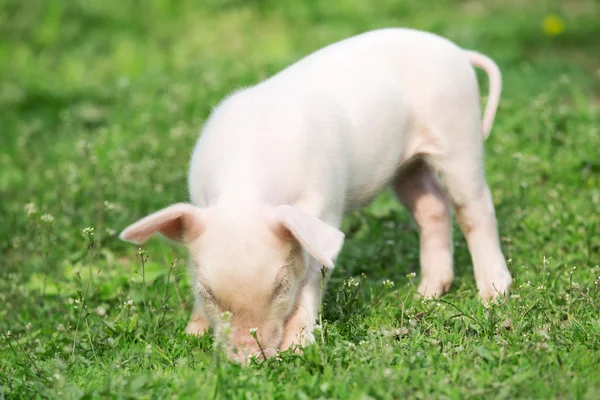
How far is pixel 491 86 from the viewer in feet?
17.4

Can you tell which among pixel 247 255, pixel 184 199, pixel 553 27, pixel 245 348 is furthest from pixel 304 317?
pixel 553 27

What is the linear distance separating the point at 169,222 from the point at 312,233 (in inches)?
25.2

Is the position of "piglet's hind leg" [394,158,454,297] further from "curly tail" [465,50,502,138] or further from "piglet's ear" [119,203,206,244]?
"piglet's ear" [119,203,206,244]

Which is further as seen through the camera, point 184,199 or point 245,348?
point 184,199

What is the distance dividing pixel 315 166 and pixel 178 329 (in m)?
1.11

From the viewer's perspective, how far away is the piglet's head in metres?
3.59

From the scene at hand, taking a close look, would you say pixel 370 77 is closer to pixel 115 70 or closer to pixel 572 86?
pixel 572 86

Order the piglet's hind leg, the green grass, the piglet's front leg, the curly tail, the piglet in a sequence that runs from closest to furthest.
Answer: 1. the green grass
2. the piglet
3. the piglet's front leg
4. the piglet's hind leg
5. the curly tail

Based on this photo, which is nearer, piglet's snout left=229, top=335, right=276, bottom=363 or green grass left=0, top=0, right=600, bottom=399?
green grass left=0, top=0, right=600, bottom=399

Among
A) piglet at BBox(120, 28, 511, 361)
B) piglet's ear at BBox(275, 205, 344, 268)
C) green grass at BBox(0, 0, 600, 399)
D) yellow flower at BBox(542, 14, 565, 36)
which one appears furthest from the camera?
yellow flower at BBox(542, 14, 565, 36)

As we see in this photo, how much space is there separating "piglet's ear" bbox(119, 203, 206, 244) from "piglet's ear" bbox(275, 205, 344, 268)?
335 millimetres

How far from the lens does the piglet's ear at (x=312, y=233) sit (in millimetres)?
3434

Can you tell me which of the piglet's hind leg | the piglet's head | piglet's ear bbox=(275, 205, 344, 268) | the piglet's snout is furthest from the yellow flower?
the piglet's snout

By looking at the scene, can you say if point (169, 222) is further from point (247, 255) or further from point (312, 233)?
point (312, 233)
